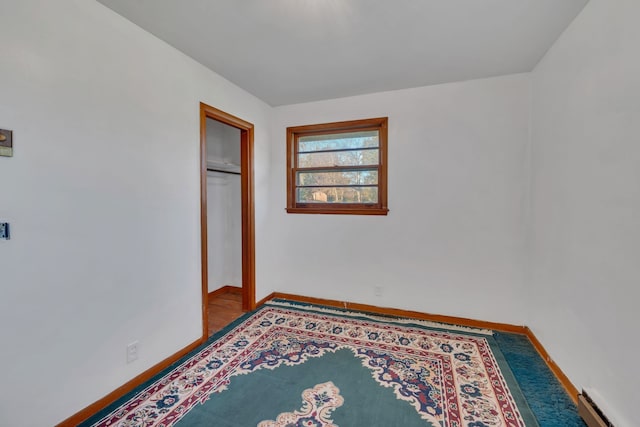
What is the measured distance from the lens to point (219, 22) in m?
1.96

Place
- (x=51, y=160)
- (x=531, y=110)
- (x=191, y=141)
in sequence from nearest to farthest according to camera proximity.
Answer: (x=51, y=160) < (x=191, y=141) < (x=531, y=110)

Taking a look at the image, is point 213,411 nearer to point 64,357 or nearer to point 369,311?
point 64,357

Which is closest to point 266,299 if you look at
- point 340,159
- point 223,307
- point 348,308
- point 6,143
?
point 223,307

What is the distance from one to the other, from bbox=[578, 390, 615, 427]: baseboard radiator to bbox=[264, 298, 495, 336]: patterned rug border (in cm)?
105

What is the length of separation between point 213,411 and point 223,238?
2596 mm

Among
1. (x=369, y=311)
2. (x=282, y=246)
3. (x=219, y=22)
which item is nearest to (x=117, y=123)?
(x=219, y=22)

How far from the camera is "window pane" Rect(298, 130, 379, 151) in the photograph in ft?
11.0

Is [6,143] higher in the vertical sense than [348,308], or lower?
higher

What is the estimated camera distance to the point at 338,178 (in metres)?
3.50

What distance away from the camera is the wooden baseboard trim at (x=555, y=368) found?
1880 mm

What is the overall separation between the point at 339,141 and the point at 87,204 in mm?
2585

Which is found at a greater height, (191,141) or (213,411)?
(191,141)

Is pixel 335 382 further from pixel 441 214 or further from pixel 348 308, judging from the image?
pixel 441 214

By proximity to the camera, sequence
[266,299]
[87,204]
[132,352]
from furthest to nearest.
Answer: [266,299]
[132,352]
[87,204]
